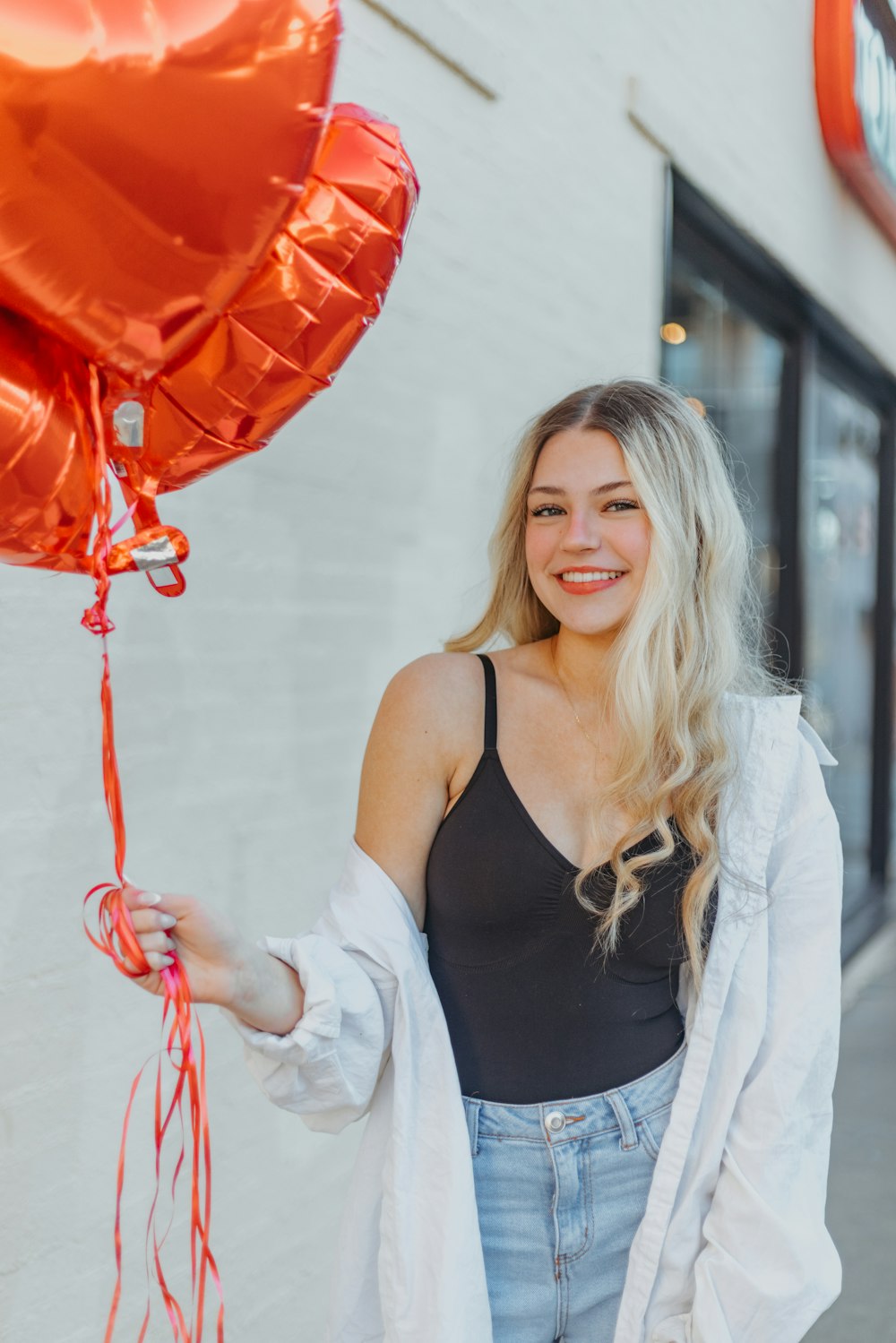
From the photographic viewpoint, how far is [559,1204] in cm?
149

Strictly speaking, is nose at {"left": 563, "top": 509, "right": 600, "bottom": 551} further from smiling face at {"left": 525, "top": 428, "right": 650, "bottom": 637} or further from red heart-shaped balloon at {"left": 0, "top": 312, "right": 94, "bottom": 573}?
red heart-shaped balloon at {"left": 0, "top": 312, "right": 94, "bottom": 573}

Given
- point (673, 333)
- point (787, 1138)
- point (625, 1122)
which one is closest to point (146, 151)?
point (625, 1122)

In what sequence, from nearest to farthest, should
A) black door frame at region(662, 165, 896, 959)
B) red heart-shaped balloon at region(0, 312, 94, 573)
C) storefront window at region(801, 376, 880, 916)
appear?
1. red heart-shaped balloon at region(0, 312, 94, 573)
2. black door frame at region(662, 165, 896, 959)
3. storefront window at region(801, 376, 880, 916)

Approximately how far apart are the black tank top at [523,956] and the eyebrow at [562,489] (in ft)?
1.10

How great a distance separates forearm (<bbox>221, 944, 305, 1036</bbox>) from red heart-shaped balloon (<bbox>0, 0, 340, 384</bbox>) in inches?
24.3

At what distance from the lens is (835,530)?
6.70 meters

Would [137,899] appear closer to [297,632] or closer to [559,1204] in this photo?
[559,1204]

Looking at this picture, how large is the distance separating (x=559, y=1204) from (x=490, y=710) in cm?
59

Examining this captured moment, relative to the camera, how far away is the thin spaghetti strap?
1.57 metres

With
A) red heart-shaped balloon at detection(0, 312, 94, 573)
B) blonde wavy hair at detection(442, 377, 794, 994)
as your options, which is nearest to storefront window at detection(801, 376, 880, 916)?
blonde wavy hair at detection(442, 377, 794, 994)

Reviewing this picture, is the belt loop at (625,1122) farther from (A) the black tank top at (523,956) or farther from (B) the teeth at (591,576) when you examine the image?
(B) the teeth at (591,576)

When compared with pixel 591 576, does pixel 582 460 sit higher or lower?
higher

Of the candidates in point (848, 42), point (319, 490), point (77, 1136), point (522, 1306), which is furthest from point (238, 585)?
point (848, 42)

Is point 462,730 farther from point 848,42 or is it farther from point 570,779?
point 848,42
